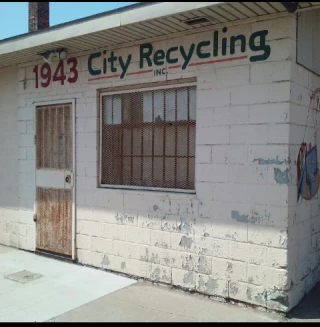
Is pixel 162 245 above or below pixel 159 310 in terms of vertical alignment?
above

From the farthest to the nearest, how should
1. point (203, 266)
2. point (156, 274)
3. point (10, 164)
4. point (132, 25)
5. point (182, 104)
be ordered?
point (10, 164)
point (156, 274)
point (182, 104)
point (203, 266)
point (132, 25)

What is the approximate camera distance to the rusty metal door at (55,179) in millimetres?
5836

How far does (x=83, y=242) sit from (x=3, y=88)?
3.22 meters

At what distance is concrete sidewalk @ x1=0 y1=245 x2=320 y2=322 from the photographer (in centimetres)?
394

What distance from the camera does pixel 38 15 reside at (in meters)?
10.6

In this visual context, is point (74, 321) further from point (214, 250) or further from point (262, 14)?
point (262, 14)

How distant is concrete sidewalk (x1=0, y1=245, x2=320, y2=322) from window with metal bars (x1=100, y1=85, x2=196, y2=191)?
4.28 ft

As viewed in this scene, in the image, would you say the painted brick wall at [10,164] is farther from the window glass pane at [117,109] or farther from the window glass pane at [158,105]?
the window glass pane at [158,105]

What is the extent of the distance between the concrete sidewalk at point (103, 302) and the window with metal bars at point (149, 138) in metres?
1.30

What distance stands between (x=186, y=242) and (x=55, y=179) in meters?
2.48

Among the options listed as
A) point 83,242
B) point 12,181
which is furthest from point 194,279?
point 12,181

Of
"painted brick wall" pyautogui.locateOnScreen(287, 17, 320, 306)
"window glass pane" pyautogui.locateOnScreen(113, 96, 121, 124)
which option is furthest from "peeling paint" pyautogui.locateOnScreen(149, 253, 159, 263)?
"window glass pane" pyautogui.locateOnScreen(113, 96, 121, 124)

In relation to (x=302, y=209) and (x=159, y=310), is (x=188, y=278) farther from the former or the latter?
(x=302, y=209)

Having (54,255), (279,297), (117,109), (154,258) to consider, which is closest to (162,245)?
(154,258)
